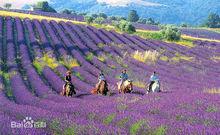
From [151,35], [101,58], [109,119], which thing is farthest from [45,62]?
[151,35]

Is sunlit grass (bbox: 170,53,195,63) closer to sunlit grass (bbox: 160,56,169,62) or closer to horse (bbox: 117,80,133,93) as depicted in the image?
sunlit grass (bbox: 160,56,169,62)

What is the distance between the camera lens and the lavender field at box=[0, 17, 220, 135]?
31.5 ft

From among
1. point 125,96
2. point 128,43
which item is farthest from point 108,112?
point 128,43

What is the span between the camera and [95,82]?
2491 cm

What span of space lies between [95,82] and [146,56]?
36.1ft

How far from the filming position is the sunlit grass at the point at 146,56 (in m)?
35.0

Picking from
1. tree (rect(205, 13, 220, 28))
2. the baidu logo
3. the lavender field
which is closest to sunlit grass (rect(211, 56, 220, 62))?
the lavender field

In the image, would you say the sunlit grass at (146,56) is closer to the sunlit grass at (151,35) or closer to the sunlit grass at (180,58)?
the sunlit grass at (180,58)

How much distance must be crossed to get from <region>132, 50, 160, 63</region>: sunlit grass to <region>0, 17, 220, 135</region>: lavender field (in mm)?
452

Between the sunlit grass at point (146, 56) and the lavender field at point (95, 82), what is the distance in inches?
17.8

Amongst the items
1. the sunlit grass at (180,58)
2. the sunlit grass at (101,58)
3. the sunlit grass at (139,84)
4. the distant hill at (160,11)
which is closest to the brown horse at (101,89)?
the sunlit grass at (139,84)

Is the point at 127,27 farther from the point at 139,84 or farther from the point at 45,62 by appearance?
the point at 139,84

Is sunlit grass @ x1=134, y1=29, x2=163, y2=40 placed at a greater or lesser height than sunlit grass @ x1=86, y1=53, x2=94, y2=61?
lesser

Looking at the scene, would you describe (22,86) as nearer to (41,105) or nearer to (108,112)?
(41,105)
